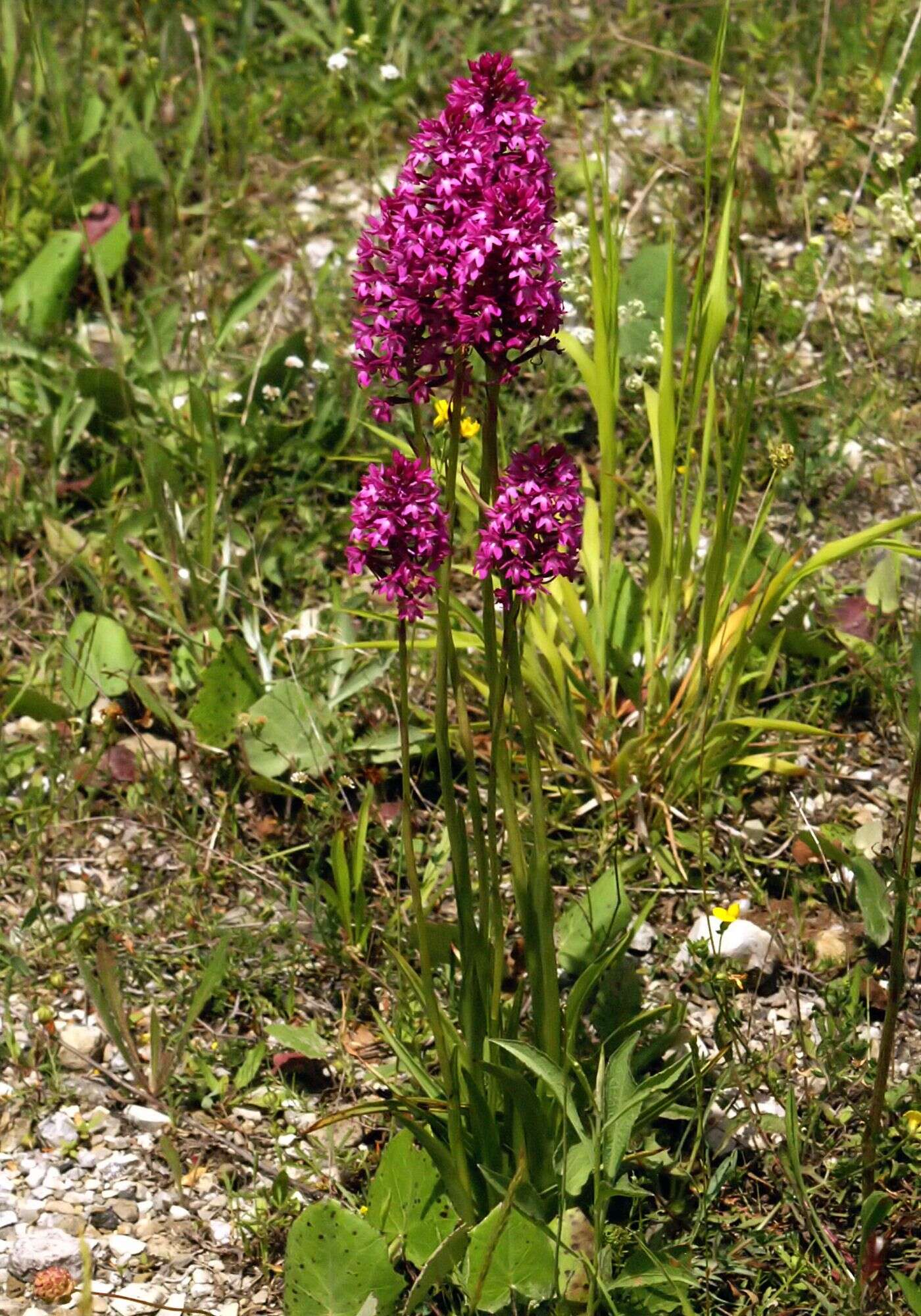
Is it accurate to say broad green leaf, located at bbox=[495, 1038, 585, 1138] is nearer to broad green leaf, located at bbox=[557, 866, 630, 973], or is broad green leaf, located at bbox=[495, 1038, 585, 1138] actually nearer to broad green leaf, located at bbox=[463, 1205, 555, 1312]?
broad green leaf, located at bbox=[463, 1205, 555, 1312]

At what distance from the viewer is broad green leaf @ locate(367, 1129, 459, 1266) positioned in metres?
1.92

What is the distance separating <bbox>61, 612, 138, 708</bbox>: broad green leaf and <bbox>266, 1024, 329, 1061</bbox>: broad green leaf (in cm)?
83

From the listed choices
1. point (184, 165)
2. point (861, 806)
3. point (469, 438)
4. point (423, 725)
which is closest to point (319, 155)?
point (184, 165)

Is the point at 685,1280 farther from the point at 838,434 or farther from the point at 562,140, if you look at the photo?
the point at 562,140

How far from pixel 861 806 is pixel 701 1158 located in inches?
31.0

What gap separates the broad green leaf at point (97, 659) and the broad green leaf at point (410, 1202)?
1160mm

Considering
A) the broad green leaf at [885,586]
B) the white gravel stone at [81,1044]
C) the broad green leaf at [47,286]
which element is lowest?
the white gravel stone at [81,1044]

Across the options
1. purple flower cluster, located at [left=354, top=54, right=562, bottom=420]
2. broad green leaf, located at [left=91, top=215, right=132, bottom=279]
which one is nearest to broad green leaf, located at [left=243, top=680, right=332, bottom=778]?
purple flower cluster, located at [left=354, top=54, right=562, bottom=420]

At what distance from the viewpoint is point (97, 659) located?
9.29 feet

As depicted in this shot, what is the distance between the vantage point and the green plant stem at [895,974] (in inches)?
66.2

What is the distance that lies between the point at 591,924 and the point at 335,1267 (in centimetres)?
58

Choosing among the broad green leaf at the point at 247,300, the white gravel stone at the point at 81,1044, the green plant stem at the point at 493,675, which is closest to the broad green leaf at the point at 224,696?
the white gravel stone at the point at 81,1044

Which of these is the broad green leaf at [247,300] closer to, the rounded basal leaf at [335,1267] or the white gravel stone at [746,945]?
the white gravel stone at [746,945]

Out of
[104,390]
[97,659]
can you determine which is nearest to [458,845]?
[97,659]
